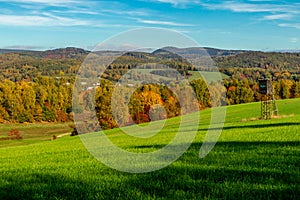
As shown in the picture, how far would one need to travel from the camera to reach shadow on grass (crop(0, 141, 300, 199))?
22.3ft

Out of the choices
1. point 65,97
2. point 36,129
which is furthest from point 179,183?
point 65,97

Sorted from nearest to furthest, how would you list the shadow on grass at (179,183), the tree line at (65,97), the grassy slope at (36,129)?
1. the shadow on grass at (179,183)
2. the grassy slope at (36,129)
3. the tree line at (65,97)

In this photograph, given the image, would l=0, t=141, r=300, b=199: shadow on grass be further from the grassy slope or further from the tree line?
the tree line

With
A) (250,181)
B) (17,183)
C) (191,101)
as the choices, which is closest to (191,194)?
(250,181)

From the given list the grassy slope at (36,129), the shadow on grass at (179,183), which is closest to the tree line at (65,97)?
the grassy slope at (36,129)

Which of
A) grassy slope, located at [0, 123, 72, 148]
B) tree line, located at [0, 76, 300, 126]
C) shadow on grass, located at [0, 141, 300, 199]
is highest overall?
shadow on grass, located at [0, 141, 300, 199]

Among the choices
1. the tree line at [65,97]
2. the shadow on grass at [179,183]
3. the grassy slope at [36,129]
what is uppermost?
the shadow on grass at [179,183]

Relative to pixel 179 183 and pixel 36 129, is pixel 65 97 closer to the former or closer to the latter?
pixel 36 129

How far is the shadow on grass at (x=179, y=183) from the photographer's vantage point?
6797mm

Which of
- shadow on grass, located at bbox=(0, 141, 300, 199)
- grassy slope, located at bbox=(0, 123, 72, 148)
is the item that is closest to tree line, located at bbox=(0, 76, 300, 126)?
grassy slope, located at bbox=(0, 123, 72, 148)

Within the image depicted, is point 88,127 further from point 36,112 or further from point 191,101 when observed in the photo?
point 36,112

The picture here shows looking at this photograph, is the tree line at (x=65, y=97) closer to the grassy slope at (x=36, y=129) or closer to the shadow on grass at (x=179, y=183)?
the grassy slope at (x=36, y=129)

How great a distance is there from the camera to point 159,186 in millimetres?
7480

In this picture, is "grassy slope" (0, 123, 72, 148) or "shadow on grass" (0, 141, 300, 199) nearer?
"shadow on grass" (0, 141, 300, 199)
